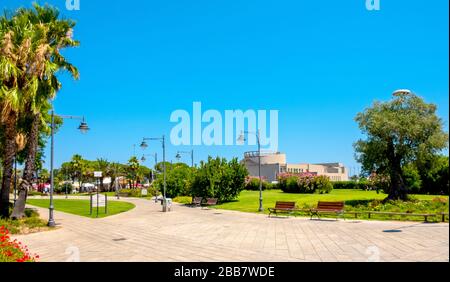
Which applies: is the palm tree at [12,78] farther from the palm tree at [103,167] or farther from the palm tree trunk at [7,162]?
the palm tree at [103,167]

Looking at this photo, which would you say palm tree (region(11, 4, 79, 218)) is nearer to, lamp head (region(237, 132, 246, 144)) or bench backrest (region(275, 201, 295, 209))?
lamp head (region(237, 132, 246, 144))

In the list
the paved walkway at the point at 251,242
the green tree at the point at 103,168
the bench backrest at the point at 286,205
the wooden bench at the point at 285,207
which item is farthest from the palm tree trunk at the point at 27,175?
the green tree at the point at 103,168

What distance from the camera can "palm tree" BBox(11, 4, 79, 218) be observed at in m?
19.6

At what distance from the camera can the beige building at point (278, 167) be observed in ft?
362

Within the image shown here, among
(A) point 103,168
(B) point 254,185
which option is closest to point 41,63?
(B) point 254,185

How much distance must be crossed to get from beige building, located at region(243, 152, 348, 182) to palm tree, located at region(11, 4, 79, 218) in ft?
272

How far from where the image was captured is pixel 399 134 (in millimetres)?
27938

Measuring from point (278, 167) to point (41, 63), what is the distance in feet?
309

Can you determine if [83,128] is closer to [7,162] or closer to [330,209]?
[7,162]

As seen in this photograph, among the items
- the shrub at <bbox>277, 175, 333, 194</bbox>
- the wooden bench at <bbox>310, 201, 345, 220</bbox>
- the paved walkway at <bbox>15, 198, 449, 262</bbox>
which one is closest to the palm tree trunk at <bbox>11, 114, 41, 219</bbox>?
the paved walkway at <bbox>15, 198, 449, 262</bbox>

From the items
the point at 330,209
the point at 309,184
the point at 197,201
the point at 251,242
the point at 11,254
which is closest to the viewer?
the point at 11,254

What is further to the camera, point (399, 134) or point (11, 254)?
point (399, 134)

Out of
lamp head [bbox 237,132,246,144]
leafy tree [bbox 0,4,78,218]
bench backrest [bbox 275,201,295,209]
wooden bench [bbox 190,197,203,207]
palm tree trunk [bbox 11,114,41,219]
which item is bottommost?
wooden bench [bbox 190,197,203,207]
